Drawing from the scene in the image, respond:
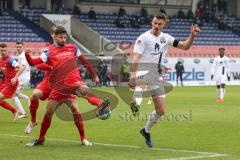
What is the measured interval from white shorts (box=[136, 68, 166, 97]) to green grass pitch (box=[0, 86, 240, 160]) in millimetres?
999

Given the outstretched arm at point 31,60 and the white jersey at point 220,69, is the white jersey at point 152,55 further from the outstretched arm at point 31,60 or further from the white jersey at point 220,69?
the white jersey at point 220,69

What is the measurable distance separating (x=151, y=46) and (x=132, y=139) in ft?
7.56

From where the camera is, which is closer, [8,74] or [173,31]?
[8,74]

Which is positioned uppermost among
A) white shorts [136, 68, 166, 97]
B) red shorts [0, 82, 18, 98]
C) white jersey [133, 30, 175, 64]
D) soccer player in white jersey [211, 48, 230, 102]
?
white jersey [133, 30, 175, 64]

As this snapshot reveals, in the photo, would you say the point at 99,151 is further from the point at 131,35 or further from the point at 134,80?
the point at 131,35

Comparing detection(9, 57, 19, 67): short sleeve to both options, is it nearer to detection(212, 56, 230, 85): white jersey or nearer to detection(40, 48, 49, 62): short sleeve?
detection(40, 48, 49, 62): short sleeve

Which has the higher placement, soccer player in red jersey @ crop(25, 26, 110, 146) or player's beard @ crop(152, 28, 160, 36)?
player's beard @ crop(152, 28, 160, 36)

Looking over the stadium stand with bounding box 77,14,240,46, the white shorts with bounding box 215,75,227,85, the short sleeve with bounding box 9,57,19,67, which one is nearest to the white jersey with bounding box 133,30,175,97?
the short sleeve with bounding box 9,57,19,67

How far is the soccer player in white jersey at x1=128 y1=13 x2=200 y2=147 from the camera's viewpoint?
36.7 feet

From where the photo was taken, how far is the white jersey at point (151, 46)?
1124cm

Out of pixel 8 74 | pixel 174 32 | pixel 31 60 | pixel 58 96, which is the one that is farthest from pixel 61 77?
pixel 174 32

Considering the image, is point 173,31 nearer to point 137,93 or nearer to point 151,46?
point 137,93

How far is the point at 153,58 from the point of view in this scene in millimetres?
11398

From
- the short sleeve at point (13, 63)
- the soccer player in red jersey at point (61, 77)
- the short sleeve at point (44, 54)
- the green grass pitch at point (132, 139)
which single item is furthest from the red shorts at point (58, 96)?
the short sleeve at point (13, 63)
